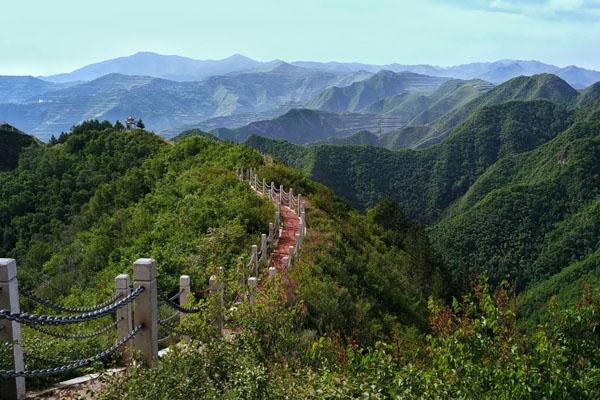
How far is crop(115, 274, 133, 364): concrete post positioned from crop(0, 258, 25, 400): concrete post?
1.20 metres

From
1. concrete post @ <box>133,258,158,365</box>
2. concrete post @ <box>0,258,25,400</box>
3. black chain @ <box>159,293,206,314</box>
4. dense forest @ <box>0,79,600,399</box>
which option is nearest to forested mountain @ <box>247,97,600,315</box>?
dense forest @ <box>0,79,600,399</box>

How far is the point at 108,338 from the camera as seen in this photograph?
7707 millimetres

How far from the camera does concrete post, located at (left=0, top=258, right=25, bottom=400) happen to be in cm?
548

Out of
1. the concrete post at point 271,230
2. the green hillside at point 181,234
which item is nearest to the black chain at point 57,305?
the green hillside at point 181,234

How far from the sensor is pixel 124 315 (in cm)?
686

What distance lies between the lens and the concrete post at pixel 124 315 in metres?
6.67

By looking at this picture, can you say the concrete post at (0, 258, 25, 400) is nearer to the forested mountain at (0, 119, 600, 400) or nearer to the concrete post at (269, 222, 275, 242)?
the forested mountain at (0, 119, 600, 400)

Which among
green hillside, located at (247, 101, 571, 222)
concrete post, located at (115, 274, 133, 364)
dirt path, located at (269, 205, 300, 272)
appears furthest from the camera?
green hillside, located at (247, 101, 571, 222)

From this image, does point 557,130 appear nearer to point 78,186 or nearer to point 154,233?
point 78,186

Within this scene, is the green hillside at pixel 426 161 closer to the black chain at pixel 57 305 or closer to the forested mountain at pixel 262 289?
the forested mountain at pixel 262 289

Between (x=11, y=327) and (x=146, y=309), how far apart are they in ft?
4.62

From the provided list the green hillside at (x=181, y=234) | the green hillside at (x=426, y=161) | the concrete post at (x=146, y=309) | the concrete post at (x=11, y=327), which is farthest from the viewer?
the green hillside at (x=426, y=161)

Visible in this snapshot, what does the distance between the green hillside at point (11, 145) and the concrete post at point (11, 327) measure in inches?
2451

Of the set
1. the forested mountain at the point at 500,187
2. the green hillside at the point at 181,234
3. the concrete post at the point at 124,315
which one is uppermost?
the concrete post at the point at 124,315
